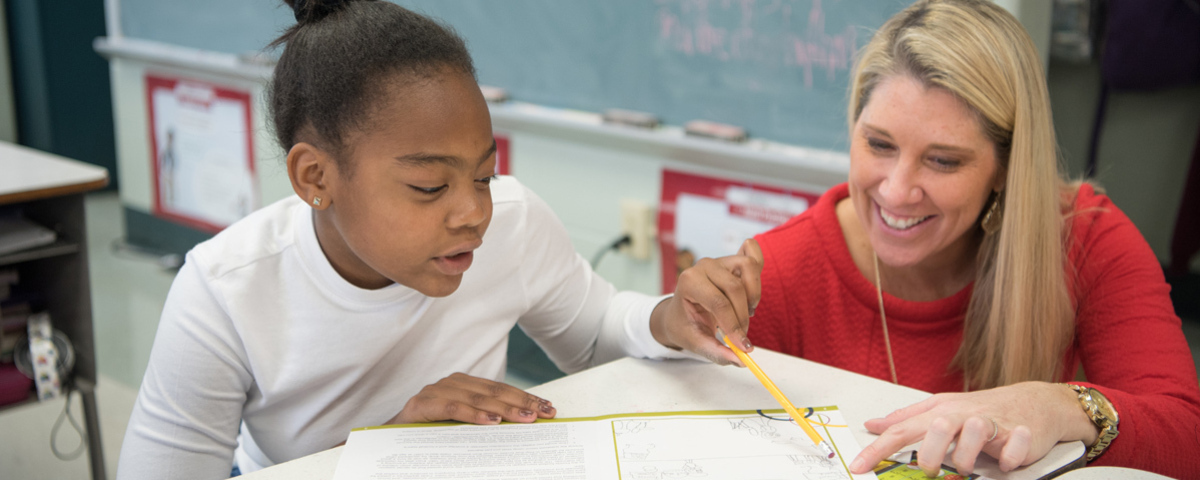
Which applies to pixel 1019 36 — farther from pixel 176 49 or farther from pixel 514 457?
pixel 176 49

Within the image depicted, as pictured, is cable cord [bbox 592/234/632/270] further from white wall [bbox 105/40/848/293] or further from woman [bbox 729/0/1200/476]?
woman [bbox 729/0/1200/476]

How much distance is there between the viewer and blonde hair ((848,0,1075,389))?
3.70ft

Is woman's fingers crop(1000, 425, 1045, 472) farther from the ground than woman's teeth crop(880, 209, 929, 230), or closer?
closer

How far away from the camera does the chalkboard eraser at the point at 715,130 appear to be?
6.85 ft

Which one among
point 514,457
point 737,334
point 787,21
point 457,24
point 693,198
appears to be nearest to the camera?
point 514,457

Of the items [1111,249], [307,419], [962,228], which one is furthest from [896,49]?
[307,419]

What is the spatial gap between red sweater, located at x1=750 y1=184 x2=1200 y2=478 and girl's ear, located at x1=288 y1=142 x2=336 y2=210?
0.67m

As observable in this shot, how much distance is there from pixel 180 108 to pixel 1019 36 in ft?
10.4

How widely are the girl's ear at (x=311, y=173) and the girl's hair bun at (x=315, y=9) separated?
14 cm

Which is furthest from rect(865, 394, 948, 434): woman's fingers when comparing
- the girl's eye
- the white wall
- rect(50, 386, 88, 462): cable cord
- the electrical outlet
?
rect(50, 386, 88, 462): cable cord

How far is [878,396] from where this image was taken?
997 millimetres

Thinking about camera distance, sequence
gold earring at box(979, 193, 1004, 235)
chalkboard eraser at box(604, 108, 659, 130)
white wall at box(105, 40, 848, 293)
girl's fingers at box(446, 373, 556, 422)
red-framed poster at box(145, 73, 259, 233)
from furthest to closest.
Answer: red-framed poster at box(145, 73, 259, 233) → chalkboard eraser at box(604, 108, 659, 130) → white wall at box(105, 40, 848, 293) → gold earring at box(979, 193, 1004, 235) → girl's fingers at box(446, 373, 556, 422)

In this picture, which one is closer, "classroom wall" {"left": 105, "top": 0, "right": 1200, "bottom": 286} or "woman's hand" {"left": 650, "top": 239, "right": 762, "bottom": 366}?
"woman's hand" {"left": 650, "top": 239, "right": 762, "bottom": 366}

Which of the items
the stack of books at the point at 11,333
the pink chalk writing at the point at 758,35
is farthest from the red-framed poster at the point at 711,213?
the stack of books at the point at 11,333
